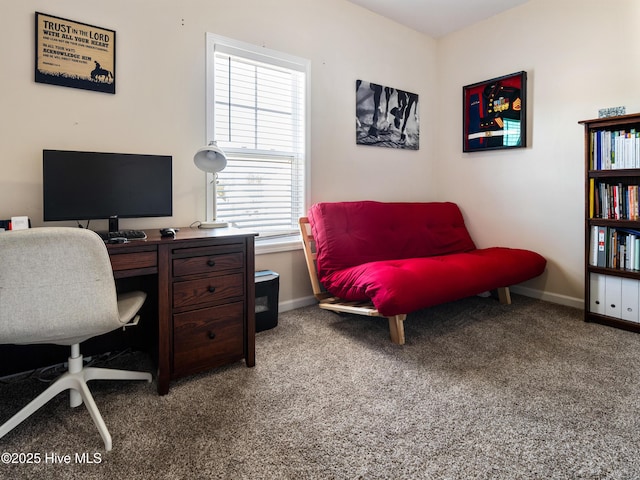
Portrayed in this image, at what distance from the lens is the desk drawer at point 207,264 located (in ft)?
5.72

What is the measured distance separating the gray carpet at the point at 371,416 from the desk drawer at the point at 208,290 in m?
0.41

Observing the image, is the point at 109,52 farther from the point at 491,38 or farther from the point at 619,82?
the point at 619,82

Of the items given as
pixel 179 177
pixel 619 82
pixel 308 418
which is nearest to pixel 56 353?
pixel 179 177

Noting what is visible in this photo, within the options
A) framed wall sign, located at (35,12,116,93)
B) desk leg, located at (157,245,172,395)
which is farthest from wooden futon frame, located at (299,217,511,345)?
framed wall sign, located at (35,12,116,93)

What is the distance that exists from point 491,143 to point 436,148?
644 millimetres

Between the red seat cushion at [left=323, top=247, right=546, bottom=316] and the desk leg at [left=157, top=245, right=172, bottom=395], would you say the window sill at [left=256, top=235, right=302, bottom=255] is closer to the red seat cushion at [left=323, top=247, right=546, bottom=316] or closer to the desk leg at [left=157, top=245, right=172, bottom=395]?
the red seat cushion at [left=323, top=247, right=546, bottom=316]

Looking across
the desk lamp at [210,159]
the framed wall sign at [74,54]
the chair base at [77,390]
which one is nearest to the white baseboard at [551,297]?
the desk lamp at [210,159]

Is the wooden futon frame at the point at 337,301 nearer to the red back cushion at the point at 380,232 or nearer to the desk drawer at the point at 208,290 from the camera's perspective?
the red back cushion at the point at 380,232

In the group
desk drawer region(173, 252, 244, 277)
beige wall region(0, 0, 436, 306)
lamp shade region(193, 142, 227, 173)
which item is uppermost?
beige wall region(0, 0, 436, 306)

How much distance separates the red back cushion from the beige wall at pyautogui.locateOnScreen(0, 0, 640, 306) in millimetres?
342

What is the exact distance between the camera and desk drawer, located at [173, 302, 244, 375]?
5.83ft

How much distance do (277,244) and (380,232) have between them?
0.84m

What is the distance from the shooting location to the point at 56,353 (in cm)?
198

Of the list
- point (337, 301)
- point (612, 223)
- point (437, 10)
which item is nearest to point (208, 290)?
point (337, 301)
